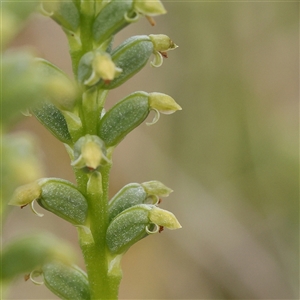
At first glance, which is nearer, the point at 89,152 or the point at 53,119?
the point at 89,152

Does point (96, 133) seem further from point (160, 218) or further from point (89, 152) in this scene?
point (160, 218)

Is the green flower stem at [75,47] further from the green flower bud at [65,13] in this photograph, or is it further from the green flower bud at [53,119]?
the green flower bud at [53,119]

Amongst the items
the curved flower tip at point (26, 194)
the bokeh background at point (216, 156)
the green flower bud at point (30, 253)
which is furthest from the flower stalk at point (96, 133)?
the bokeh background at point (216, 156)

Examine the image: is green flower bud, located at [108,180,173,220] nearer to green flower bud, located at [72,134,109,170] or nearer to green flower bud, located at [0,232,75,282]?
green flower bud, located at [72,134,109,170]

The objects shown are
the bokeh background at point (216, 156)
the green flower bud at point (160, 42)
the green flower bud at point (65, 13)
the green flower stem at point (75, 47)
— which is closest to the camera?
the green flower bud at point (65, 13)

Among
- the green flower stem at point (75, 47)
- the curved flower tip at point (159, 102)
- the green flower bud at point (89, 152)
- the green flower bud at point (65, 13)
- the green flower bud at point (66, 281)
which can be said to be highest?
the green flower bud at point (65, 13)

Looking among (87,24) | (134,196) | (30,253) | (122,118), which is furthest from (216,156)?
(30,253)

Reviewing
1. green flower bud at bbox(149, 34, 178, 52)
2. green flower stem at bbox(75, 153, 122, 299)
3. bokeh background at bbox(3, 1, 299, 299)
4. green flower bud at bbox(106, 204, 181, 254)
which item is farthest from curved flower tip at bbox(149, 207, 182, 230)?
bokeh background at bbox(3, 1, 299, 299)

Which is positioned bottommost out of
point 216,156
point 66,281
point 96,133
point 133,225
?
point 66,281
